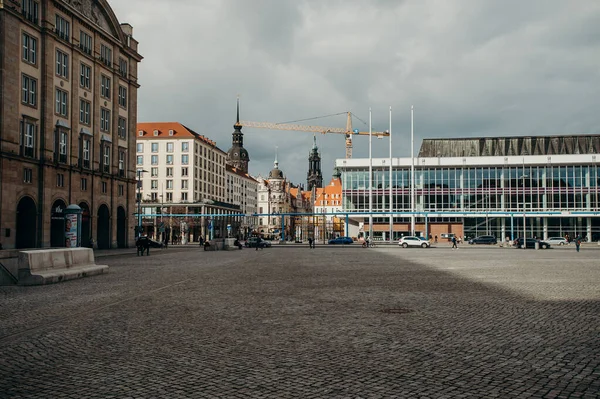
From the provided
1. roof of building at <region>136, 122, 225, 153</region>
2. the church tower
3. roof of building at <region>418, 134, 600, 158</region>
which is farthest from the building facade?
the church tower

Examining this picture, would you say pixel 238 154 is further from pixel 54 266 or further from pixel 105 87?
pixel 54 266

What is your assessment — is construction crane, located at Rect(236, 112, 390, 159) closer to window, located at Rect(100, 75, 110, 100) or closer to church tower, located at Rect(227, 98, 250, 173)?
church tower, located at Rect(227, 98, 250, 173)

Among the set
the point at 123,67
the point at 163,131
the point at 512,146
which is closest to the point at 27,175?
the point at 123,67

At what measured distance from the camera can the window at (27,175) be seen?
4191cm

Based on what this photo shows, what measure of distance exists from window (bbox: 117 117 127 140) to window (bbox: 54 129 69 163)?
10231mm

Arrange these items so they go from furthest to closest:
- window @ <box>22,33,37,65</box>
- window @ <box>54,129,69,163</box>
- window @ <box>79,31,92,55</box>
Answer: window @ <box>79,31,92,55</box>
window @ <box>54,129,69,163</box>
window @ <box>22,33,37,65</box>

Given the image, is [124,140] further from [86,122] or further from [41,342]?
[41,342]

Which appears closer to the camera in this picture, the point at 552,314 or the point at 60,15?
the point at 552,314

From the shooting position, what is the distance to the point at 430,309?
1252 cm

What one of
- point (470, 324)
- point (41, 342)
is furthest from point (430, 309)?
point (41, 342)

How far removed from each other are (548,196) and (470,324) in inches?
3548

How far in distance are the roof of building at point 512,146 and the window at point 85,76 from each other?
6766 centimetres

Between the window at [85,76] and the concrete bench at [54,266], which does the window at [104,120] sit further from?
the concrete bench at [54,266]

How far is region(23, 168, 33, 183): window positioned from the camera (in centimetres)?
4191
